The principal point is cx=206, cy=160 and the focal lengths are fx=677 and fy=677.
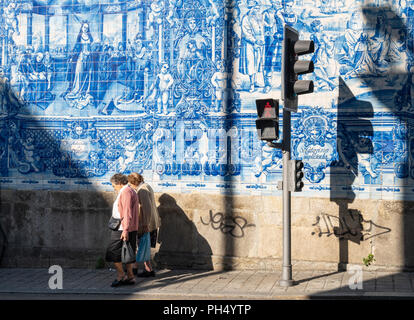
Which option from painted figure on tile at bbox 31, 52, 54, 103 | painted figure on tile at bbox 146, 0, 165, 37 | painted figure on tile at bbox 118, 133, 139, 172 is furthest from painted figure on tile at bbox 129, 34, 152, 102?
painted figure on tile at bbox 31, 52, 54, 103

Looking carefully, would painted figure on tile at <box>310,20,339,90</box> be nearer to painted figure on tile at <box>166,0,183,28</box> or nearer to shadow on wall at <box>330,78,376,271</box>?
shadow on wall at <box>330,78,376,271</box>

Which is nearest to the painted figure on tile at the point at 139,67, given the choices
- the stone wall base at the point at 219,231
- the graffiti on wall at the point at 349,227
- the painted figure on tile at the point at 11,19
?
the stone wall base at the point at 219,231

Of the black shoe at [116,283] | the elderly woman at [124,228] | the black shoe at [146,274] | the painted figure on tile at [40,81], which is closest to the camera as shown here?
the elderly woman at [124,228]

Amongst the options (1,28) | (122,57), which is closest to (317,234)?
(122,57)

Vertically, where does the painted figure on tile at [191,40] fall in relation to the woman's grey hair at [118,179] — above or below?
above

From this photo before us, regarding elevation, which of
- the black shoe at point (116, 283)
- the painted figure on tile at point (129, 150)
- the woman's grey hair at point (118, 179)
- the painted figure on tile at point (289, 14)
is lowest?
the black shoe at point (116, 283)

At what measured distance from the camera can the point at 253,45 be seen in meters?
11.6

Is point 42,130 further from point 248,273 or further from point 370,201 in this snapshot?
point 370,201

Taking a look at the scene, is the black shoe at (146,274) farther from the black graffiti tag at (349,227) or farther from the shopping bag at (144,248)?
the black graffiti tag at (349,227)

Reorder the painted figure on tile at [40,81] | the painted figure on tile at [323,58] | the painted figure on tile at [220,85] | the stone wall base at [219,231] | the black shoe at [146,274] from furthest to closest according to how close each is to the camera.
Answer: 1. the painted figure on tile at [40,81]
2. the painted figure on tile at [220,85]
3. the painted figure on tile at [323,58]
4. the black shoe at [146,274]
5. the stone wall base at [219,231]

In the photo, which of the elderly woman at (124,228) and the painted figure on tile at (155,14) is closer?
the elderly woman at (124,228)

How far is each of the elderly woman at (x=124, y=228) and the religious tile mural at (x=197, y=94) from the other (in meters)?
1.67

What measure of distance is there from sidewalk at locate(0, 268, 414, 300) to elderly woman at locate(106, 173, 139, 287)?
30 centimetres

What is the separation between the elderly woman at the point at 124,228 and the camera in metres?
10.2
